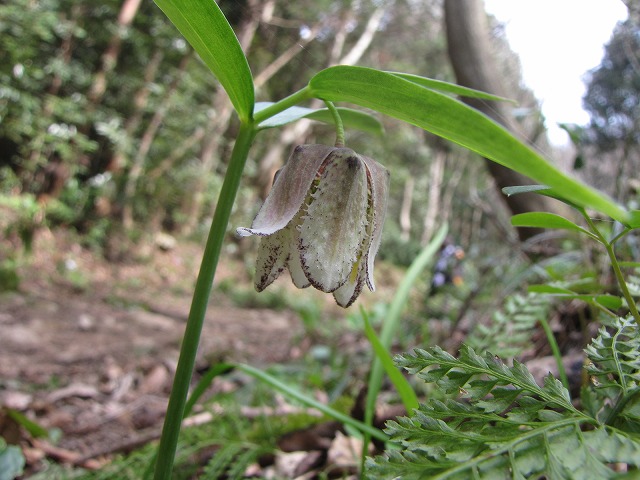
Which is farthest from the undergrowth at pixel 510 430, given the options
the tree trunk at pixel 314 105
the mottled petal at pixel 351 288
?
the tree trunk at pixel 314 105

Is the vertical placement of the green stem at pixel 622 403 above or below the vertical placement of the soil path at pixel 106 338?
above

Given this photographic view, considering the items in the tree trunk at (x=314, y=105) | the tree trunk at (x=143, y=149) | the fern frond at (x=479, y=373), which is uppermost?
the tree trunk at (x=314, y=105)

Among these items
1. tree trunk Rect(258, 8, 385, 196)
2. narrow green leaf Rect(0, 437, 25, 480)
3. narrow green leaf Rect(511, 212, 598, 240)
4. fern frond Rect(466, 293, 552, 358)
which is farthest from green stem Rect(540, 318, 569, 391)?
tree trunk Rect(258, 8, 385, 196)

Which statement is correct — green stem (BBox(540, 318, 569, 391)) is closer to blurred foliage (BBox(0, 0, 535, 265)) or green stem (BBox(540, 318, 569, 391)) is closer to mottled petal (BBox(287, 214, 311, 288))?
mottled petal (BBox(287, 214, 311, 288))

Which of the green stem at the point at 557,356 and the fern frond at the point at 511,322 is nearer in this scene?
the green stem at the point at 557,356

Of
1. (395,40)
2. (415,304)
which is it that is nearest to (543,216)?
(415,304)

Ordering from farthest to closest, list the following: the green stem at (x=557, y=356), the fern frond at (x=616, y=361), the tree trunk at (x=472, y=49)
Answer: the tree trunk at (x=472, y=49)
the green stem at (x=557, y=356)
the fern frond at (x=616, y=361)

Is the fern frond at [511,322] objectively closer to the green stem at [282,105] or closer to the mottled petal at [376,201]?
the mottled petal at [376,201]
